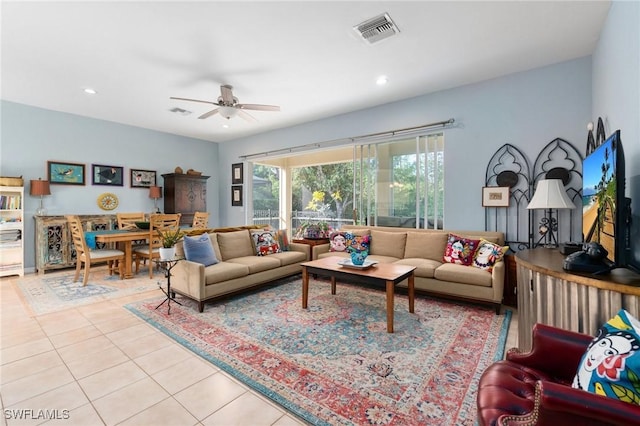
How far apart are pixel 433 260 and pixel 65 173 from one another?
255 inches

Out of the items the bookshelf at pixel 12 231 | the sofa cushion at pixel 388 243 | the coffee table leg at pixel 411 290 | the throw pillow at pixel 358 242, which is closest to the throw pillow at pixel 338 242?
the throw pillow at pixel 358 242

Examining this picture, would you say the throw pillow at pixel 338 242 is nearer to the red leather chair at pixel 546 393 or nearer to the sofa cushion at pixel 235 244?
the sofa cushion at pixel 235 244

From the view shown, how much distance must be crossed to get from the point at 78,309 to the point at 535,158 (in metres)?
5.74

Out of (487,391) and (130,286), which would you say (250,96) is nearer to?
(130,286)

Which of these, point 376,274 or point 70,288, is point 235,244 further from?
point 70,288

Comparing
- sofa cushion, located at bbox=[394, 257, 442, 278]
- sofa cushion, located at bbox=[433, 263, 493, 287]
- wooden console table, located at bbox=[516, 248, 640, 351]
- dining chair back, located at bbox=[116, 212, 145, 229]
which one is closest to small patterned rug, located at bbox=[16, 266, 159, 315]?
dining chair back, located at bbox=[116, 212, 145, 229]

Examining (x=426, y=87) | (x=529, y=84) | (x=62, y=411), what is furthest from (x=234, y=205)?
(x=529, y=84)

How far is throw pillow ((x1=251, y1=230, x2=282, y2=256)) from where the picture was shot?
429cm

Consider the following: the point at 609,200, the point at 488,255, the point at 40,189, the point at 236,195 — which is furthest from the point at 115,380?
the point at 236,195

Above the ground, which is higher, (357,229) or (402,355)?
(357,229)

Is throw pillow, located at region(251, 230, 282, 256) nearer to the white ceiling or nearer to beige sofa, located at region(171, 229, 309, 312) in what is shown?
beige sofa, located at region(171, 229, 309, 312)

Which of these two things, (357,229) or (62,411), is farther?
(357,229)

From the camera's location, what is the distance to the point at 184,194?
6.45 meters

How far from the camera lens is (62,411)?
1.67m
